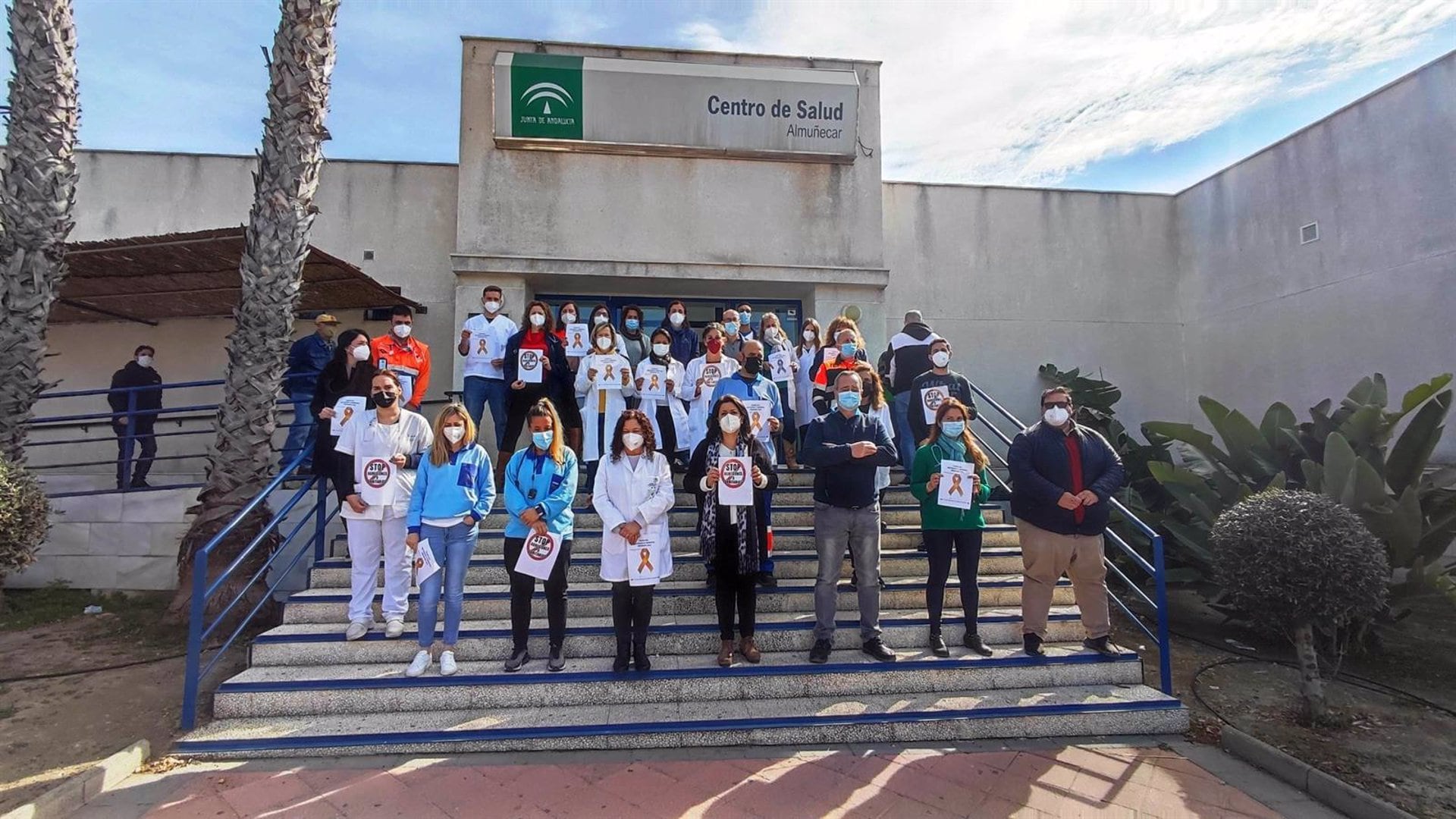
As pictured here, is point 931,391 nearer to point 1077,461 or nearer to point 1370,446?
point 1077,461

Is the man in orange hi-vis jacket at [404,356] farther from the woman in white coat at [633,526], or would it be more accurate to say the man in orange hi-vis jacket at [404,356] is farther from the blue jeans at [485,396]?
the woman in white coat at [633,526]

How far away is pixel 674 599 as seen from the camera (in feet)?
19.0

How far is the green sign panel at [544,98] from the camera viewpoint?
9.79m

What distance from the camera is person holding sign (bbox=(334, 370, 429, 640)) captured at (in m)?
5.25

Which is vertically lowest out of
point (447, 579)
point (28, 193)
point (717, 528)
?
point (447, 579)

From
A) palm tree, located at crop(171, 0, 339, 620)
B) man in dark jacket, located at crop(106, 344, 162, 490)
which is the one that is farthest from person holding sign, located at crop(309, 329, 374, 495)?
man in dark jacket, located at crop(106, 344, 162, 490)

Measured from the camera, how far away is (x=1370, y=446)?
6.24 meters

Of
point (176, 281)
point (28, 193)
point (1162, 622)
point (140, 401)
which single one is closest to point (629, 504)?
point (1162, 622)

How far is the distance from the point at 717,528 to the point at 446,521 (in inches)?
77.2

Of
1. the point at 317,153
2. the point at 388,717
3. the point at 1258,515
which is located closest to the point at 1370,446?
the point at 1258,515

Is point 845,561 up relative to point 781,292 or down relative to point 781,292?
down

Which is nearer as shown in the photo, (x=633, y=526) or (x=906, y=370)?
(x=633, y=526)

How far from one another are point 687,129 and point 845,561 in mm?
6812

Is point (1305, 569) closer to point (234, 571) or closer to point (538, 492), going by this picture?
point (538, 492)
